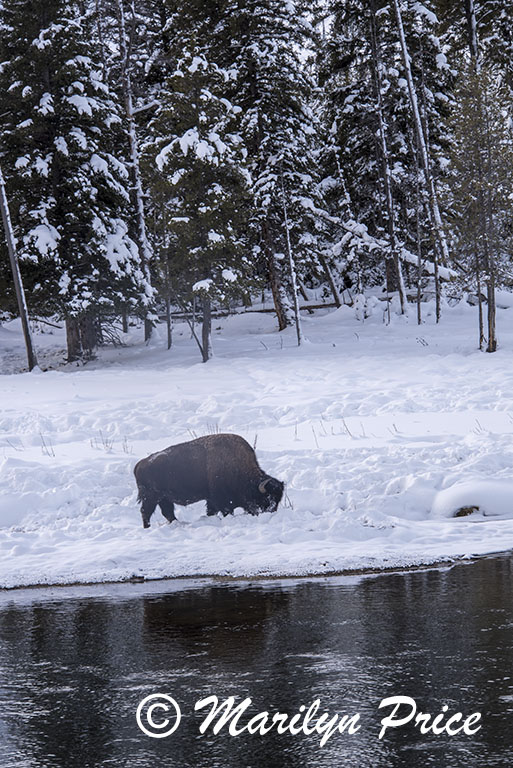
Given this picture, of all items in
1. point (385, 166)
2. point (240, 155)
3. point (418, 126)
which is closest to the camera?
point (240, 155)

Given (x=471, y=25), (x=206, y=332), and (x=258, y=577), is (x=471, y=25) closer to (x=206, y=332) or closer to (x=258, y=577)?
(x=206, y=332)

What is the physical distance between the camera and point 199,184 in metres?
27.1

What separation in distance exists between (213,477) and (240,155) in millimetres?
18892

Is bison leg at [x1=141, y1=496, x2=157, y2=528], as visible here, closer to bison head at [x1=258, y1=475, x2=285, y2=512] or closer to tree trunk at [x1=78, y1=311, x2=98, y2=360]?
bison head at [x1=258, y1=475, x2=285, y2=512]

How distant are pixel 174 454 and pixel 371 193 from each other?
86.7 feet

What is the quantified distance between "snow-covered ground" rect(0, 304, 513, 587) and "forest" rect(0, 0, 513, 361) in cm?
317

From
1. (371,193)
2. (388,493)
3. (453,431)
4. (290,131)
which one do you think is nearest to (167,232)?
(290,131)

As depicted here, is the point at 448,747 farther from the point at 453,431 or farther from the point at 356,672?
the point at 453,431

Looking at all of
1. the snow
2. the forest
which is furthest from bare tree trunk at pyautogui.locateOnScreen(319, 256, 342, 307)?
the snow

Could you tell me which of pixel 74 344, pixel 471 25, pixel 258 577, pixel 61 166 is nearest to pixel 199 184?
pixel 61 166

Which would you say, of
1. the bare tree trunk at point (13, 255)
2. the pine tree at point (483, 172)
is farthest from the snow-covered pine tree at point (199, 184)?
the pine tree at point (483, 172)

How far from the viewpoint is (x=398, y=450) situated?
1335 centimetres

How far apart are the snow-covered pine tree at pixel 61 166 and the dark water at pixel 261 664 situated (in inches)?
791

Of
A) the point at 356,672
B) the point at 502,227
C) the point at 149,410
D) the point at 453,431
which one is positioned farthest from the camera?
the point at 502,227
